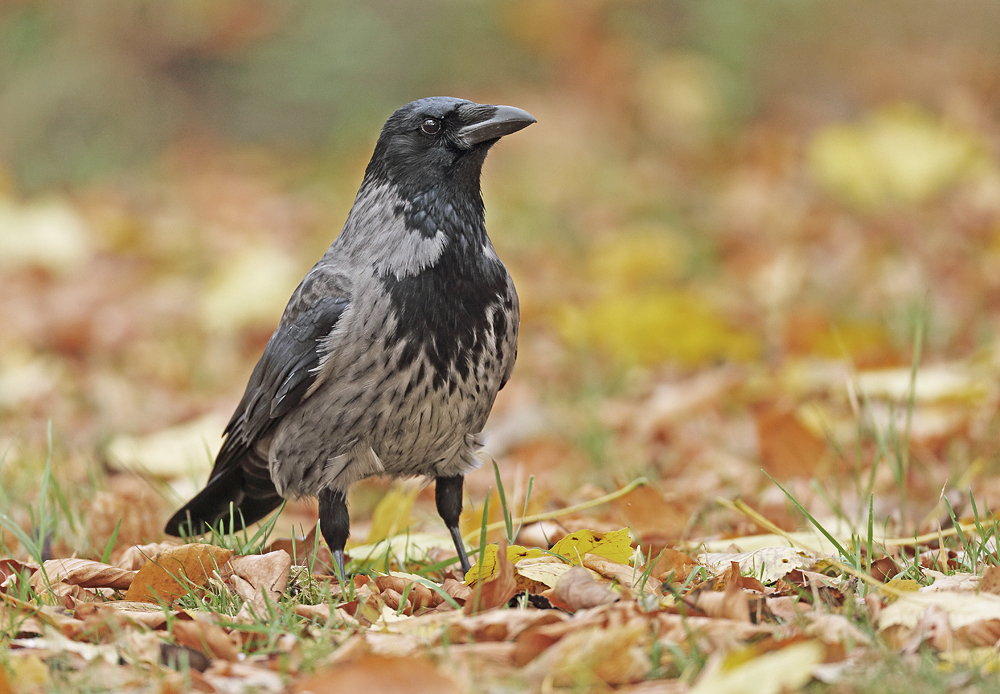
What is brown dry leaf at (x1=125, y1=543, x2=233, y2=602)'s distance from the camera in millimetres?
2709

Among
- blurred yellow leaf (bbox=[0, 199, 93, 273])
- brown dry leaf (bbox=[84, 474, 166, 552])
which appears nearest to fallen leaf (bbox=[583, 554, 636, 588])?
brown dry leaf (bbox=[84, 474, 166, 552])

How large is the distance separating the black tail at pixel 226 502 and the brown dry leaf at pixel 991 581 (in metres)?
2.20

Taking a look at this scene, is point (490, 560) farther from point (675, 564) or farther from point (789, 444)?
point (789, 444)

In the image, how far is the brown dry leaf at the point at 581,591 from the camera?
242 centimetres

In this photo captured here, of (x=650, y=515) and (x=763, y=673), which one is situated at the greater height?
(x=763, y=673)

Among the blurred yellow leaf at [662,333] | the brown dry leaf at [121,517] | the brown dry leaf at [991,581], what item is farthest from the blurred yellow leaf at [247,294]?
the brown dry leaf at [991,581]

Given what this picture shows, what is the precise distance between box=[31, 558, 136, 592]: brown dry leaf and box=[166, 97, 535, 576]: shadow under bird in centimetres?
40

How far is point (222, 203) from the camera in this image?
905cm

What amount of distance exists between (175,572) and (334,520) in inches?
22.6

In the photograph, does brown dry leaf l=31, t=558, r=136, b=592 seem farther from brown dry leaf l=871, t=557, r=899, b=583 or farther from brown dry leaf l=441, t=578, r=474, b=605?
brown dry leaf l=871, t=557, r=899, b=583

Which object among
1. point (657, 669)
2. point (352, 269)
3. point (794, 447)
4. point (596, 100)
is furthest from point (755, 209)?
point (657, 669)

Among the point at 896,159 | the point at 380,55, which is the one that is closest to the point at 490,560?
the point at 896,159

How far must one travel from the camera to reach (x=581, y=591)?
243 cm

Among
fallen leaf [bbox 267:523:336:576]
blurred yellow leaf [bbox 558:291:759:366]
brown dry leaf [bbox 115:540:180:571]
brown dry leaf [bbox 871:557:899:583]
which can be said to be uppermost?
blurred yellow leaf [bbox 558:291:759:366]
